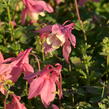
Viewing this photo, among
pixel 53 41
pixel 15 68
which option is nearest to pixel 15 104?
pixel 15 68

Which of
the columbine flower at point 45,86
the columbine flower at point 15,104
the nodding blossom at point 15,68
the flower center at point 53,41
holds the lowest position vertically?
the columbine flower at point 15,104

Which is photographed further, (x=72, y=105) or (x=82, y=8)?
(x=82, y=8)

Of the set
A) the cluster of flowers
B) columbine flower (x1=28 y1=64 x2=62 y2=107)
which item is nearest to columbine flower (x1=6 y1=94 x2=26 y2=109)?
the cluster of flowers

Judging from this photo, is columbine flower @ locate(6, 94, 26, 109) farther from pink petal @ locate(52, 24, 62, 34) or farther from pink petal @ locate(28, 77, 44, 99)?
pink petal @ locate(52, 24, 62, 34)

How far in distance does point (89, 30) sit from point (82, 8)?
20.0 inches

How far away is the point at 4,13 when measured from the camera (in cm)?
244

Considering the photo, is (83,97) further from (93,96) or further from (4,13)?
(4,13)

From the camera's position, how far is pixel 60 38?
1618mm

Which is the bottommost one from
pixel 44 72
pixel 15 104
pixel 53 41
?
pixel 15 104

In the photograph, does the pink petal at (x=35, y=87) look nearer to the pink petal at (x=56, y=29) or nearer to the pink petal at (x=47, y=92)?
the pink petal at (x=47, y=92)

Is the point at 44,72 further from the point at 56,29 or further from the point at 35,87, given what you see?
the point at 56,29

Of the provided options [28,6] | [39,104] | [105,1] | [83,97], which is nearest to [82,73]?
[83,97]

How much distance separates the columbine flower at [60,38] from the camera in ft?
5.29

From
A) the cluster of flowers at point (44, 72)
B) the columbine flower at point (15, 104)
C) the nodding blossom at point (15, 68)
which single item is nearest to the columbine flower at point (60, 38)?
the cluster of flowers at point (44, 72)
